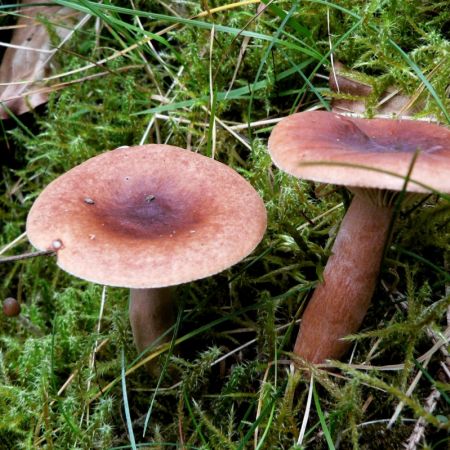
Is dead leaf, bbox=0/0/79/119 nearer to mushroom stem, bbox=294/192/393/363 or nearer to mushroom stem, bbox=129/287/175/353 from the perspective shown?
mushroom stem, bbox=129/287/175/353

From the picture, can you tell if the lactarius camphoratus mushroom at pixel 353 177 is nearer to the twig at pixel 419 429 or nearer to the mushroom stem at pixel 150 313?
the twig at pixel 419 429

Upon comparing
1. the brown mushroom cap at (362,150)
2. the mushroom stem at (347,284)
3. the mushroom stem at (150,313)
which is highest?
the brown mushroom cap at (362,150)

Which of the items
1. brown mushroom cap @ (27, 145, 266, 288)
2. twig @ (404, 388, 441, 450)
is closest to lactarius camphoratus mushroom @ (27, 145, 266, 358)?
brown mushroom cap @ (27, 145, 266, 288)

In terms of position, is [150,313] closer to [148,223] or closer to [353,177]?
[148,223]

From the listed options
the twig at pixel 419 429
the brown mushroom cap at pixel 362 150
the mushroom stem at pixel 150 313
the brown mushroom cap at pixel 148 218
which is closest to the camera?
the brown mushroom cap at pixel 362 150

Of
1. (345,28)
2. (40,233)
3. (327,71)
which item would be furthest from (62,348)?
(345,28)

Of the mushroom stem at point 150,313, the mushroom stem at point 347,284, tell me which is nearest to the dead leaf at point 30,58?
the mushroom stem at point 150,313

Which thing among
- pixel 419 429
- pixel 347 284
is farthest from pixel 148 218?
pixel 419 429

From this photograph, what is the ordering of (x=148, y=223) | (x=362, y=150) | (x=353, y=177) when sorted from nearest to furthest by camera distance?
1. (x=353, y=177)
2. (x=362, y=150)
3. (x=148, y=223)

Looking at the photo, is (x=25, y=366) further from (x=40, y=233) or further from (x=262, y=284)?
(x=262, y=284)
